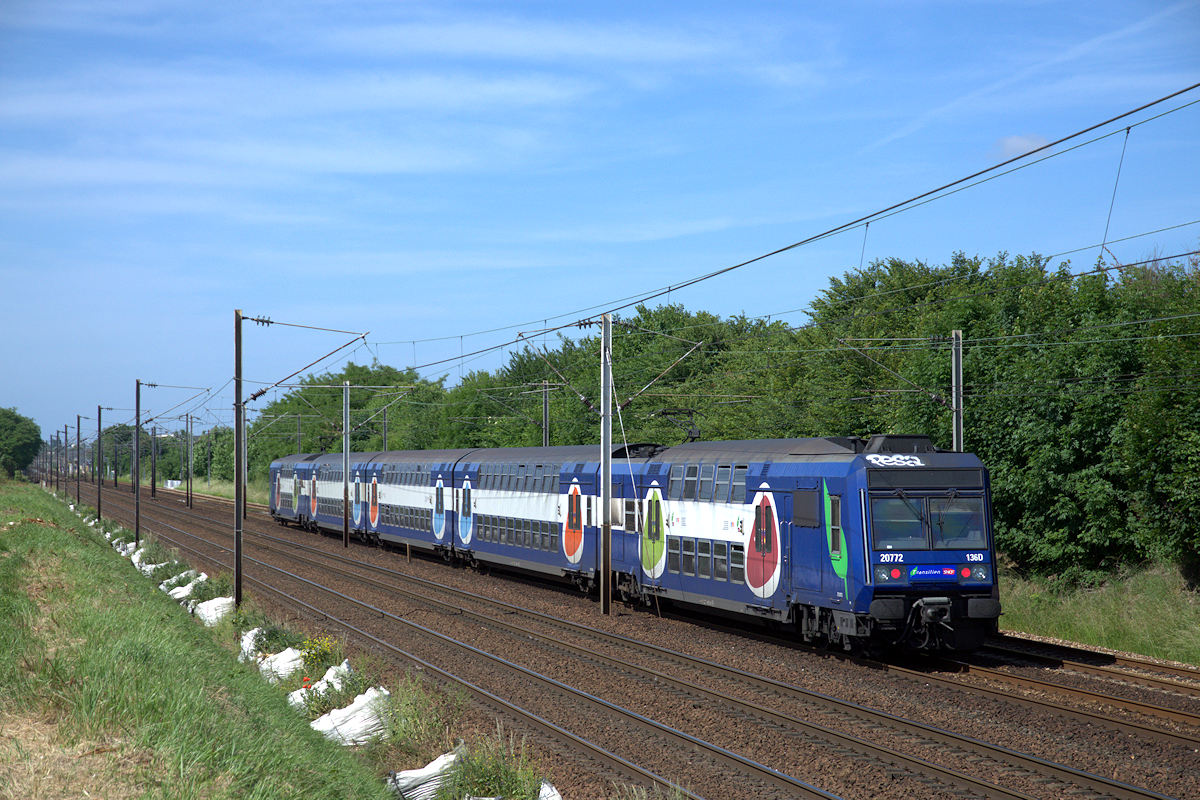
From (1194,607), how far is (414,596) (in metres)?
18.4

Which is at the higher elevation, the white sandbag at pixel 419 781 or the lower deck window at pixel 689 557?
the lower deck window at pixel 689 557

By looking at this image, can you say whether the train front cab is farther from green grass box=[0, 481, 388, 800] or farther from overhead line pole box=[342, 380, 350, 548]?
overhead line pole box=[342, 380, 350, 548]

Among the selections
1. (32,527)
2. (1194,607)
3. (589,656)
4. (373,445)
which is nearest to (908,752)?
(589,656)

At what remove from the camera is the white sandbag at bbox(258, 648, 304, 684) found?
1722 cm

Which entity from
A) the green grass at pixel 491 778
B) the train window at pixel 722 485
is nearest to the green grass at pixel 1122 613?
the train window at pixel 722 485

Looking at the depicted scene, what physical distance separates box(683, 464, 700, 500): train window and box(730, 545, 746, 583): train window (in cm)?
187

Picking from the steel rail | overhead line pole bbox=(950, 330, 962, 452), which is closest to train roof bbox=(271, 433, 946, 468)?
overhead line pole bbox=(950, 330, 962, 452)

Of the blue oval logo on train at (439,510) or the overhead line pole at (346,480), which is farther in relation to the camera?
the overhead line pole at (346,480)

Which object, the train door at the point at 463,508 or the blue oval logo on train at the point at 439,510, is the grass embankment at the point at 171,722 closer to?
the train door at the point at 463,508

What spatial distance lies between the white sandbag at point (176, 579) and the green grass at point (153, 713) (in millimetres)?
13765

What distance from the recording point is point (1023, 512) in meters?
26.6

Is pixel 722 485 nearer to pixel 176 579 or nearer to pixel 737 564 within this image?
pixel 737 564

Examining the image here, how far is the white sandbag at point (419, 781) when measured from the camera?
417 inches

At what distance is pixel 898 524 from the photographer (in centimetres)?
Answer: 1641
